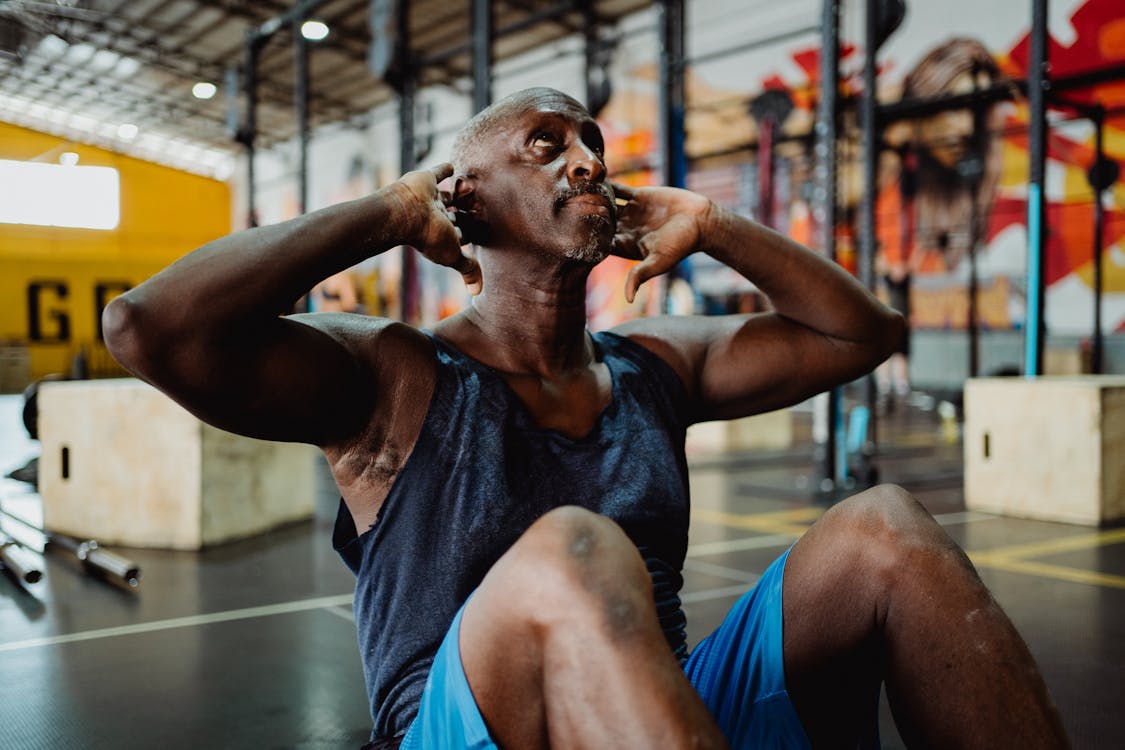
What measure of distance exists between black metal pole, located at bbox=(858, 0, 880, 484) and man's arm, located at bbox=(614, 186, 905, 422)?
3214 mm

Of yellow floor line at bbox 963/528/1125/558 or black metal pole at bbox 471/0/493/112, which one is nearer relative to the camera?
yellow floor line at bbox 963/528/1125/558

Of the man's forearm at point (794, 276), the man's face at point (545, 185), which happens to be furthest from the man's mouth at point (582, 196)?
the man's forearm at point (794, 276)

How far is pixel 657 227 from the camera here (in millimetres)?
1396

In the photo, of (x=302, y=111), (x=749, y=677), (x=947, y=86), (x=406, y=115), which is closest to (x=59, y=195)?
(x=302, y=111)

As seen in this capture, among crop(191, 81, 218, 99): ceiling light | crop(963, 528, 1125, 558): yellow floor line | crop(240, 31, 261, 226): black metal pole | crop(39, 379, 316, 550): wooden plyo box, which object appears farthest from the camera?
crop(191, 81, 218, 99): ceiling light

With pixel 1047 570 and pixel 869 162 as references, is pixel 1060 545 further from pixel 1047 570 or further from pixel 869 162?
pixel 869 162

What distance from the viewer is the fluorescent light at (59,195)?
16.0 metres

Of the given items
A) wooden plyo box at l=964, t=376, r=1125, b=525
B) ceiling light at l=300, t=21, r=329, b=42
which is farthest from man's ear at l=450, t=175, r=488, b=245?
ceiling light at l=300, t=21, r=329, b=42

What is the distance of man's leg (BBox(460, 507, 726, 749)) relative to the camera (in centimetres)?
77

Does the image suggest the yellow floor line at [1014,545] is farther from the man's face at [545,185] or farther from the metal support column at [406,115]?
the metal support column at [406,115]

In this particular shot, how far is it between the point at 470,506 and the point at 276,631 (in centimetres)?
149

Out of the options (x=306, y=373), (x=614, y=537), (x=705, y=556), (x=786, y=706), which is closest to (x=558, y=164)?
(x=306, y=373)

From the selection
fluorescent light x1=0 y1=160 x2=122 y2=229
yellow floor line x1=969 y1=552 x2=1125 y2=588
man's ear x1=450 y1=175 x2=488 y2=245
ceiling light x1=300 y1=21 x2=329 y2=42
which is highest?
fluorescent light x1=0 y1=160 x2=122 y2=229

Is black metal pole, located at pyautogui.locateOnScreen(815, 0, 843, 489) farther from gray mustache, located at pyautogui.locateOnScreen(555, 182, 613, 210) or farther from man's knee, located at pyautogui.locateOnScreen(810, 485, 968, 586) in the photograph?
man's knee, located at pyautogui.locateOnScreen(810, 485, 968, 586)
